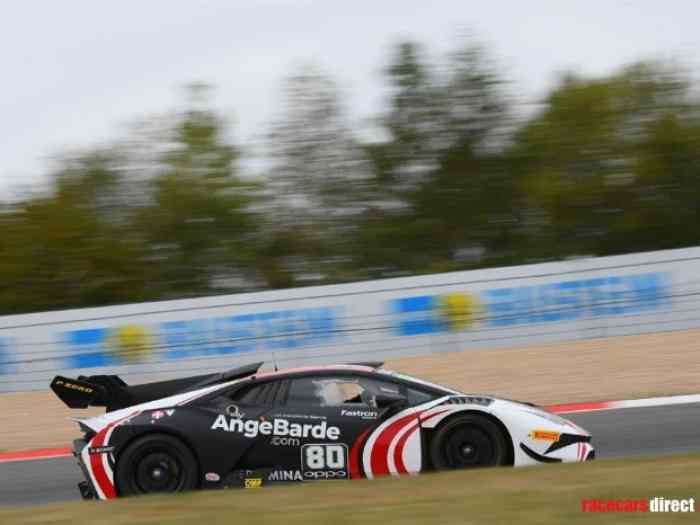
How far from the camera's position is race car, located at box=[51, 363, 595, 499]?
28.9ft

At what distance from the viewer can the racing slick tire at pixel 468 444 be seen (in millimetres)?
8828

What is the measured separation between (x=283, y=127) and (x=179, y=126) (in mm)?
3342

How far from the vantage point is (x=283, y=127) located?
3231cm

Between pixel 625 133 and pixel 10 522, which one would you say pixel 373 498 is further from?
pixel 625 133

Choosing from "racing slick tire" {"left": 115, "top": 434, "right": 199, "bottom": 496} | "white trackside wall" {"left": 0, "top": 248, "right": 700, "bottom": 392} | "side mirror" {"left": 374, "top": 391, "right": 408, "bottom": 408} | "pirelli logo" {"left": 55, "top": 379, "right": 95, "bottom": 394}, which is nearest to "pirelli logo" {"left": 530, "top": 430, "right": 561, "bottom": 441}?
"side mirror" {"left": 374, "top": 391, "right": 408, "bottom": 408}

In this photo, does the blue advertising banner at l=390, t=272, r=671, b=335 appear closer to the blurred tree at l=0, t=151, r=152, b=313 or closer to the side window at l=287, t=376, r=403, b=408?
the side window at l=287, t=376, r=403, b=408

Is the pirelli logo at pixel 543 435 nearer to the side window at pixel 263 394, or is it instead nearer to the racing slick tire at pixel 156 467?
the side window at pixel 263 394

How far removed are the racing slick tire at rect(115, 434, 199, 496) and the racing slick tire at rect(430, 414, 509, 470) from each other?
1992 millimetres

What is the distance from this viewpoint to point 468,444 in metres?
8.89

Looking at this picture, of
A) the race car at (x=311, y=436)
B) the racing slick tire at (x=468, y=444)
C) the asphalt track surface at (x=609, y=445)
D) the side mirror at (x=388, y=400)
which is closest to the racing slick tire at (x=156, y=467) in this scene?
the race car at (x=311, y=436)

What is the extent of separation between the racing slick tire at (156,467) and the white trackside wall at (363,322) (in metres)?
8.84

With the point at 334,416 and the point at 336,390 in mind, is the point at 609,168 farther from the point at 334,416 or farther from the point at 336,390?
the point at 334,416

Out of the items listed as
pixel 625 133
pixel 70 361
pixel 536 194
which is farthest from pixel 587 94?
pixel 70 361

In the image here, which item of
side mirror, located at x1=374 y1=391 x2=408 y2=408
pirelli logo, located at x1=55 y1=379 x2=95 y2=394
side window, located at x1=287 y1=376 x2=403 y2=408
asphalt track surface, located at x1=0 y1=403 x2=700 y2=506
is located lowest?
asphalt track surface, located at x1=0 y1=403 x2=700 y2=506
